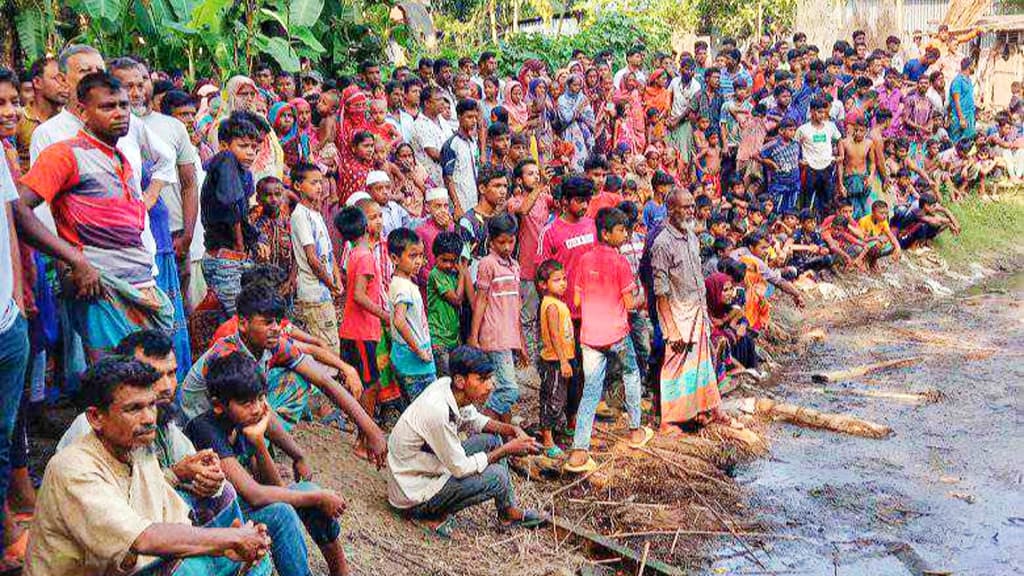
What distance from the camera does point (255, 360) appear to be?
5.00 meters

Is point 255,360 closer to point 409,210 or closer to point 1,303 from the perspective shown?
point 1,303

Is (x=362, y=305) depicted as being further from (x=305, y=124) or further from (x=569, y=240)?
(x=305, y=124)

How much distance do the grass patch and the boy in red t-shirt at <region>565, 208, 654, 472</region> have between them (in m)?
10.0

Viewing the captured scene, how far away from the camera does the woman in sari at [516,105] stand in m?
11.7

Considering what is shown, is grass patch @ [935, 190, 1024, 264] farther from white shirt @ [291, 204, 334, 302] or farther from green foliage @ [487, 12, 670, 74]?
white shirt @ [291, 204, 334, 302]

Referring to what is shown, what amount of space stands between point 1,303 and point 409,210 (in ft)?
17.2

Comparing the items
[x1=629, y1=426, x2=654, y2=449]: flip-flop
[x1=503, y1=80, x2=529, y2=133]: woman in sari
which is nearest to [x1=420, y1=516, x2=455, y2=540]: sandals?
[x1=629, y1=426, x2=654, y2=449]: flip-flop

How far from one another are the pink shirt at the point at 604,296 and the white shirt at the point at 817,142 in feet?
24.1

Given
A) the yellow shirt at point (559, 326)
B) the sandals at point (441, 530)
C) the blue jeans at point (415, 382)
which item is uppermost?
the yellow shirt at point (559, 326)

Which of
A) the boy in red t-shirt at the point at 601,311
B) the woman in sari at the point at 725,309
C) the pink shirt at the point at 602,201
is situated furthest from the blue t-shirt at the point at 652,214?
the boy in red t-shirt at the point at 601,311

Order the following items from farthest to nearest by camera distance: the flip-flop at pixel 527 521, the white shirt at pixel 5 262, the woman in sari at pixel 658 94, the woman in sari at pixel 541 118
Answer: the woman in sari at pixel 658 94 < the woman in sari at pixel 541 118 < the flip-flop at pixel 527 521 < the white shirt at pixel 5 262

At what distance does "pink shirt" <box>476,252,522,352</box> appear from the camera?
7457mm

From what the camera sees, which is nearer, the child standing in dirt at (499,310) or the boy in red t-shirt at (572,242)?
the child standing in dirt at (499,310)

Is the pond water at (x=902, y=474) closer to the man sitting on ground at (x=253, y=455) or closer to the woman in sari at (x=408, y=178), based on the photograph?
the man sitting on ground at (x=253, y=455)
